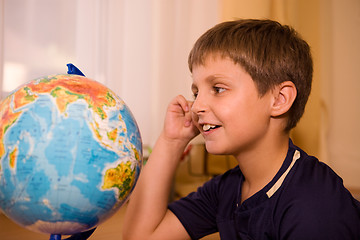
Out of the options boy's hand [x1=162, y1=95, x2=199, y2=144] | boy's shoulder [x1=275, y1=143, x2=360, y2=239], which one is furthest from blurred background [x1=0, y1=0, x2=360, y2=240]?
boy's shoulder [x1=275, y1=143, x2=360, y2=239]

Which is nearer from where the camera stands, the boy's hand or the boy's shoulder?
the boy's shoulder

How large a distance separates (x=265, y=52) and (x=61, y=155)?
77 cm

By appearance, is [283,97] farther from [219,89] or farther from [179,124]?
[179,124]

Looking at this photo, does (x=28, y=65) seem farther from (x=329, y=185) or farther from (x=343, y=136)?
(x=343, y=136)

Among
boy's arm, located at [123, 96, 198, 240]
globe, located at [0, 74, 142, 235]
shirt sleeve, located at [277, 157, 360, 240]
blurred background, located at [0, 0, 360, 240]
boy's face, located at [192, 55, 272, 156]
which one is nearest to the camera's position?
globe, located at [0, 74, 142, 235]

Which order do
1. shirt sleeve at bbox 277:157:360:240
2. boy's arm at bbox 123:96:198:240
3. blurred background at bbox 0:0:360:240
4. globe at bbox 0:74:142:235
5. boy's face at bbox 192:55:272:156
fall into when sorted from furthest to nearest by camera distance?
blurred background at bbox 0:0:360:240 → boy's arm at bbox 123:96:198:240 → boy's face at bbox 192:55:272:156 → shirt sleeve at bbox 277:157:360:240 → globe at bbox 0:74:142:235

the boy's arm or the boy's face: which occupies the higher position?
the boy's face

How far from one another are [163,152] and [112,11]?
1205 millimetres

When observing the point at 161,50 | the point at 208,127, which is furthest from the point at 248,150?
the point at 161,50

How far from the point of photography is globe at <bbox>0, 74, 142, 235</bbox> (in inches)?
32.9

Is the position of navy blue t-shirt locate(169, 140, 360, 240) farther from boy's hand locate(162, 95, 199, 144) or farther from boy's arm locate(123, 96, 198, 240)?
boy's hand locate(162, 95, 199, 144)

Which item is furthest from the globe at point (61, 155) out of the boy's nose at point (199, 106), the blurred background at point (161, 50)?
the blurred background at point (161, 50)

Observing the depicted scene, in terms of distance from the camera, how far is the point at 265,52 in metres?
1.25

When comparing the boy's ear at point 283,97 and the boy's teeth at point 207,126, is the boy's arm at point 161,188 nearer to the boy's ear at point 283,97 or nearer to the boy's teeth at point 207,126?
the boy's teeth at point 207,126
